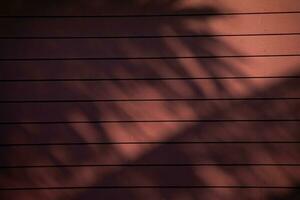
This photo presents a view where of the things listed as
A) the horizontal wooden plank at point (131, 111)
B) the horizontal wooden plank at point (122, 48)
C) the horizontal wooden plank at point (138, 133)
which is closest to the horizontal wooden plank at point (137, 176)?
the horizontal wooden plank at point (138, 133)

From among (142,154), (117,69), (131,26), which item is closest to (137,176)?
(142,154)

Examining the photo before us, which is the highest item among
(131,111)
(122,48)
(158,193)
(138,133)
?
(122,48)

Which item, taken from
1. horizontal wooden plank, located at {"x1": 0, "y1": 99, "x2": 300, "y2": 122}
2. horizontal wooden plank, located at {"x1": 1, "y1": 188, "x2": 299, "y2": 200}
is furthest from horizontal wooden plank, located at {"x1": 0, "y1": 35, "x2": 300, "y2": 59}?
horizontal wooden plank, located at {"x1": 1, "y1": 188, "x2": 299, "y2": 200}

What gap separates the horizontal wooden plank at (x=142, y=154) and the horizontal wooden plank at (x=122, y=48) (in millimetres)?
740

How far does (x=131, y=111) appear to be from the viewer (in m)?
2.42

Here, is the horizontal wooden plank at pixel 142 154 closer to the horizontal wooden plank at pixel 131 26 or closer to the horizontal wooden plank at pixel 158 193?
the horizontal wooden plank at pixel 158 193

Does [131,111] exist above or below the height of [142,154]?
above

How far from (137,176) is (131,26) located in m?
1.22

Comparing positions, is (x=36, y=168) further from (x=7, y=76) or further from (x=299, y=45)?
(x=299, y=45)

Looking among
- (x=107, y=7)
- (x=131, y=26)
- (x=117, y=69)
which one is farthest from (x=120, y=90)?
(x=107, y=7)

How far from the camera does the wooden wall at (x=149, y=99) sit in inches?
93.4

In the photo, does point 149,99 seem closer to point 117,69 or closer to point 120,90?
point 120,90

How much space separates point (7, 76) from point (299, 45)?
7.63 feet

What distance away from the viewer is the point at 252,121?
240 cm
